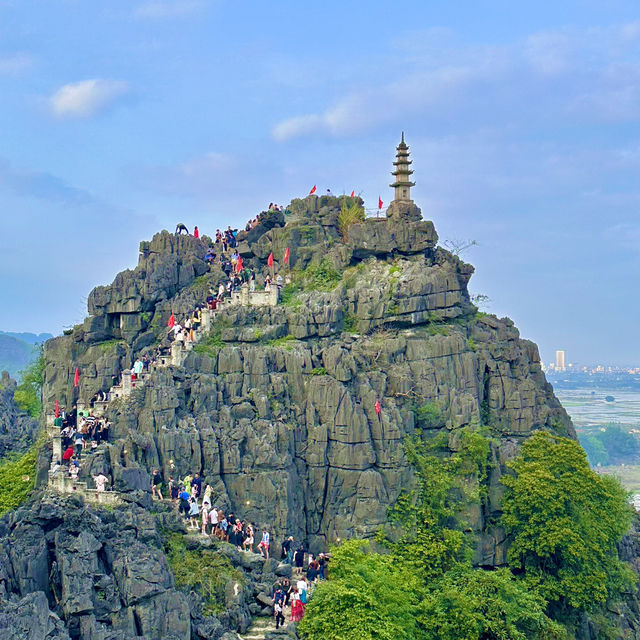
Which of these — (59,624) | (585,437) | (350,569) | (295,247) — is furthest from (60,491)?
(585,437)

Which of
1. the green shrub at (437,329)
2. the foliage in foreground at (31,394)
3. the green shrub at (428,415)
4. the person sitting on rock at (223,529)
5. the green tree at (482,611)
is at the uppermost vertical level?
the green shrub at (437,329)

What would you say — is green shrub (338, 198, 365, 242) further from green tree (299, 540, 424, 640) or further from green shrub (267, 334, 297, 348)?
green tree (299, 540, 424, 640)

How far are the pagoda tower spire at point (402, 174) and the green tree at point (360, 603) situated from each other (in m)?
27.8

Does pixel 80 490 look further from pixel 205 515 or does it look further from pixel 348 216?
pixel 348 216

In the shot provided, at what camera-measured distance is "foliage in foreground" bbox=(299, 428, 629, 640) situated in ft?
128

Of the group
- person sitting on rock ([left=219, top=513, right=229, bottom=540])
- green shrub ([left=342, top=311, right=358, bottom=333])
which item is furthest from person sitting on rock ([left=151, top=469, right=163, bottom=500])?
green shrub ([left=342, top=311, right=358, bottom=333])

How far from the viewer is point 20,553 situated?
3172 cm

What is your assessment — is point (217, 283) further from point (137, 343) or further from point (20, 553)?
point (20, 553)

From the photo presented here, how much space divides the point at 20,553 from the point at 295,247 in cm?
3032

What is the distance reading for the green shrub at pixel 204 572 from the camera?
1353 inches

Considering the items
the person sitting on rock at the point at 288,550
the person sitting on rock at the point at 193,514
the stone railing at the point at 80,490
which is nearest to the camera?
the stone railing at the point at 80,490

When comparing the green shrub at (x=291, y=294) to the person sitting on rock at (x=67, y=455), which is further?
the green shrub at (x=291, y=294)

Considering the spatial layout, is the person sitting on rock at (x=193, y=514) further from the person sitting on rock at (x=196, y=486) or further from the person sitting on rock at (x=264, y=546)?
the person sitting on rock at (x=264, y=546)

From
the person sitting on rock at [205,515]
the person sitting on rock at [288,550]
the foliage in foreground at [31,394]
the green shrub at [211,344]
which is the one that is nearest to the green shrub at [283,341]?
the green shrub at [211,344]
